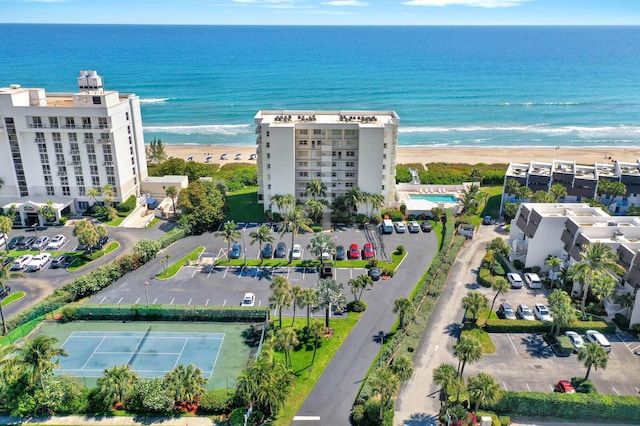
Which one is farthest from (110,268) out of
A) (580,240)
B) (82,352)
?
(580,240)

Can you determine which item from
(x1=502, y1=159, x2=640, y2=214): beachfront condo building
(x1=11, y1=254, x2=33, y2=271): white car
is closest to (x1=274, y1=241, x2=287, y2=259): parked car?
(x1=11, y1=254, x2=33, y2=271): white car

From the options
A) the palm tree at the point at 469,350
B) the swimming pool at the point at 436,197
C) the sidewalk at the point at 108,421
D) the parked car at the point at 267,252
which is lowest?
the sidewalk at the point at 108,421

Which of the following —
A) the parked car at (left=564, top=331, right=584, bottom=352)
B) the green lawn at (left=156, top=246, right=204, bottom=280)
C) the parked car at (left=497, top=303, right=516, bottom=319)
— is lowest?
the parked car at (left=564, top=331, right=584, bottom=352)

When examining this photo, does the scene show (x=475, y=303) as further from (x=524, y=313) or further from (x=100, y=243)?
(x=100, y=243)

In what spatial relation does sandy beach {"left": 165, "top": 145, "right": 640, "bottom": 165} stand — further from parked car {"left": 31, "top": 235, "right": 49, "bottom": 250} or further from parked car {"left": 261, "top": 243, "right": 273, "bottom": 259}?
parked car {"left": 261, "top": 243, "right": 273, "bottom": 259}

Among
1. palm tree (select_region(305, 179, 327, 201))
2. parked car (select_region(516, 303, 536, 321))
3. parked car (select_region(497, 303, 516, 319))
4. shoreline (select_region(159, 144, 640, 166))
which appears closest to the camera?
parked car (select_region(516, 303, 536, 321))

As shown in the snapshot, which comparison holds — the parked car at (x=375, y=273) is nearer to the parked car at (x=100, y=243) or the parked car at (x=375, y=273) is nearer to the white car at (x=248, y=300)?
the white car at (x=248, y=300)

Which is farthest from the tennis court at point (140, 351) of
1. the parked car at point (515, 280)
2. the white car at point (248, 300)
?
the parked car at point (515, 280)
